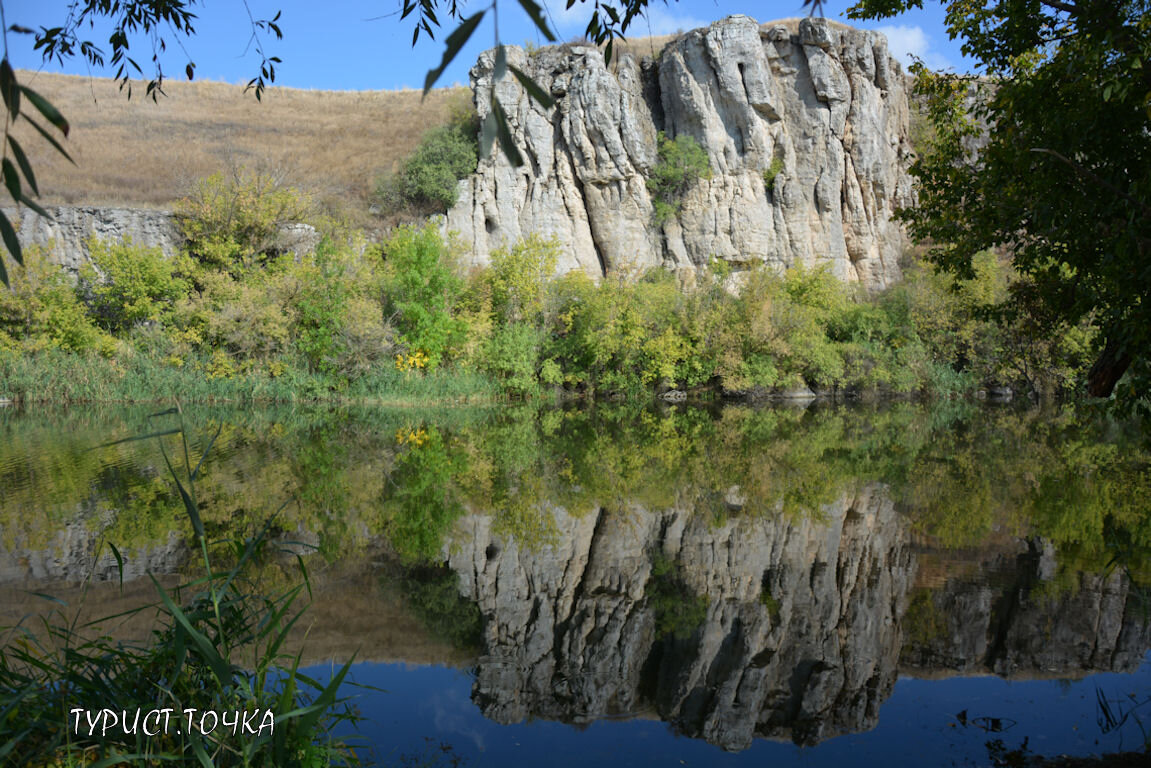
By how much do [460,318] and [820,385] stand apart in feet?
53.3

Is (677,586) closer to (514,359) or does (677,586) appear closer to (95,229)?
(514,359)

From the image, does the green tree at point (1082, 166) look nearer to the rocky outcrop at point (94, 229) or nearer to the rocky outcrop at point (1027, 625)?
the rocky outcrop at point (1027, 625)

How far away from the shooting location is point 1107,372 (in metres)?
5.82

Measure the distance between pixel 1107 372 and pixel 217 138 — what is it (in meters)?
57.4

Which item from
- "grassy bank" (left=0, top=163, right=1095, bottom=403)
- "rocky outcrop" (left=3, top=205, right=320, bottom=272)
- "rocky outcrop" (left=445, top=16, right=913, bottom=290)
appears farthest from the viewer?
"rocky outcrop" (left=445, top=16, right=913, bottom=290)

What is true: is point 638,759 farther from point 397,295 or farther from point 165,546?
point 397,295

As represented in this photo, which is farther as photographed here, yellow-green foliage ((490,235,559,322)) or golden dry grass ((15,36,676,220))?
golden dry grass ((15,36,676,220))

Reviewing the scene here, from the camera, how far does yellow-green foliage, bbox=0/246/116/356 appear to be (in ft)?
84.2

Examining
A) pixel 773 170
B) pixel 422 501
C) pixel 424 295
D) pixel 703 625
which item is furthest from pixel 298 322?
pixel 773 170

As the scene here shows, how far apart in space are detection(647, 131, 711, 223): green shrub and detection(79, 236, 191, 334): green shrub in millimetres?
22520

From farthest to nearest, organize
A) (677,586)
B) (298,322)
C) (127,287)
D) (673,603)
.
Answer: (127,287) < (298,322) < (677,586) < (673,603)

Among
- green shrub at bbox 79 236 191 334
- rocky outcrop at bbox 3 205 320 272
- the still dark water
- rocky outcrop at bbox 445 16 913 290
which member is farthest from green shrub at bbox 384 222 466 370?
the still dark water

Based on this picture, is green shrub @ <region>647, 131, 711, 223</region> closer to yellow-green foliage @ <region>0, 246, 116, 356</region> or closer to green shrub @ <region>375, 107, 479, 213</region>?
green shrub @ <region>375, 107, 479, 213</region>

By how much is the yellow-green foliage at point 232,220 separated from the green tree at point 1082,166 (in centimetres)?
2803
